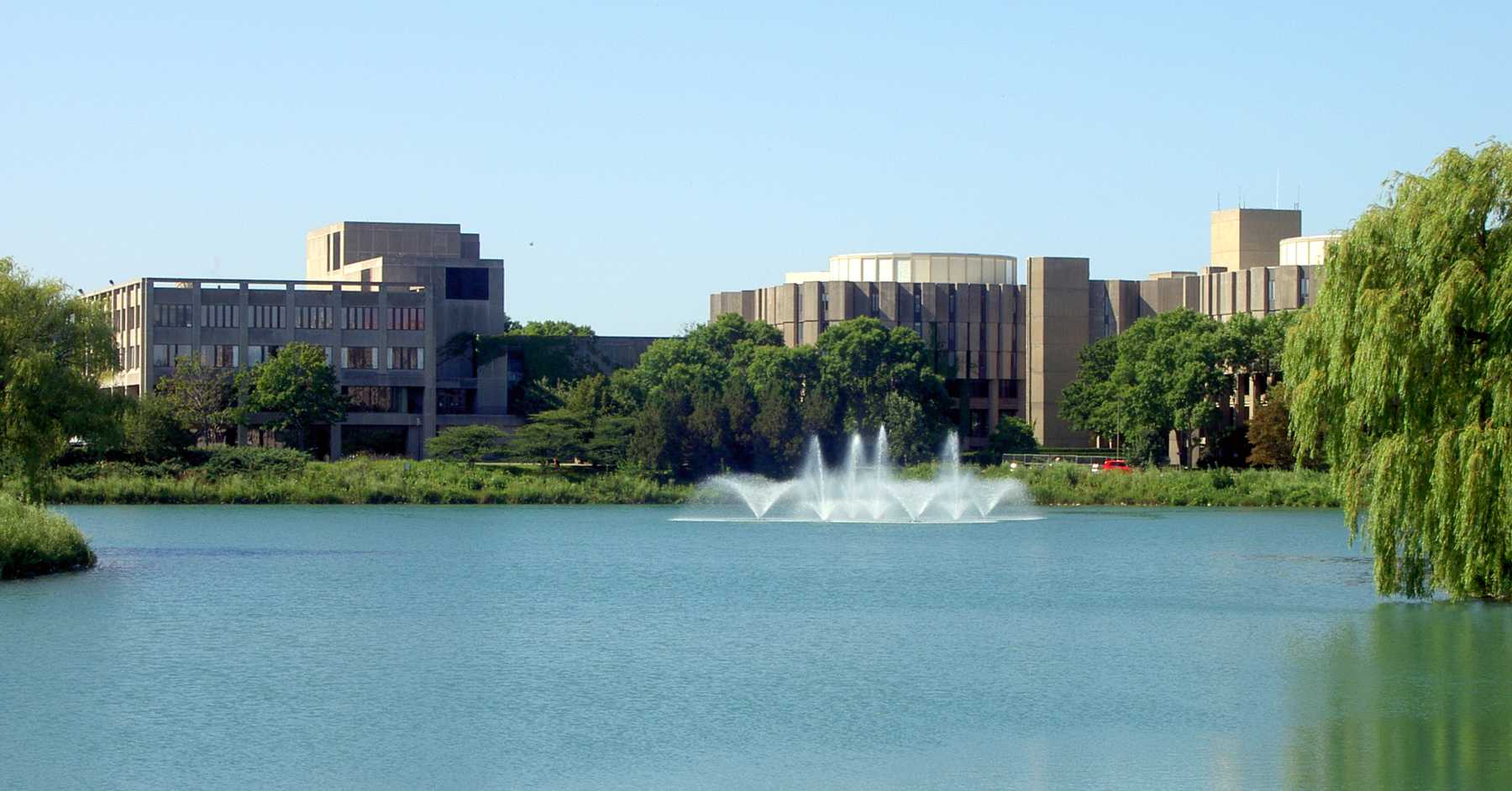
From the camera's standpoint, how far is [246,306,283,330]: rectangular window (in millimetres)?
120438

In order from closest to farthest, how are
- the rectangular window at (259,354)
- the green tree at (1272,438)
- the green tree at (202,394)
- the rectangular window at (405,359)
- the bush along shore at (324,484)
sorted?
the bush along shore at (324,484) < the green tree at (1272,438) < the green tree at (202,394) < the rectangular window at (259,354) < the rectangular window at (405,359)

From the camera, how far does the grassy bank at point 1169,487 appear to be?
89875 mm

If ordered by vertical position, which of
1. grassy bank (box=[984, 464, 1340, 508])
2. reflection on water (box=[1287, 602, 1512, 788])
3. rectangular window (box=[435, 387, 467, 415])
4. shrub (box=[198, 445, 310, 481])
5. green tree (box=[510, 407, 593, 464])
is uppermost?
rectangular window (box=[435, 387, 467, 415])

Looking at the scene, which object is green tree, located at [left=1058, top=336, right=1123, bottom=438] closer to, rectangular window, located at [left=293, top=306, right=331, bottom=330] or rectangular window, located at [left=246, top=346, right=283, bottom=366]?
rectangular window, located at [left=293, top=306, right=331, bottom=330]

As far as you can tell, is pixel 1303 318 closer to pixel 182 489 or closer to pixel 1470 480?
pixel 1470 480

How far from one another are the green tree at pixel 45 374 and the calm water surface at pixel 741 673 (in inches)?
148

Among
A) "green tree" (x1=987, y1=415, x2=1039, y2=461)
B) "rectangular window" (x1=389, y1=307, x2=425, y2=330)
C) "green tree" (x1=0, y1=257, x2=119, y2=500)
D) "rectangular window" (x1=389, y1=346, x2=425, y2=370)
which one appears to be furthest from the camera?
"rectangular window" (x1=389, y1=307, x2=425, y2=330)

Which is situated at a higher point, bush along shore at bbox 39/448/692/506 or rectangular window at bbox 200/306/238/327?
rectangular window at bbox 200/306/238/327

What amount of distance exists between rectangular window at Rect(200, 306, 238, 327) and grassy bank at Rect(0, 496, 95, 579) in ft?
228

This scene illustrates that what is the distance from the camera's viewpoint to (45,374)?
167 feet

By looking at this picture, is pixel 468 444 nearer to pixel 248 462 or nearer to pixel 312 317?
pixel 248 462

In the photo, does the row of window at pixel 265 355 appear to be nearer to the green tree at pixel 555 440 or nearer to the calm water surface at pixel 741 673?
the green tree at pixel 555 440

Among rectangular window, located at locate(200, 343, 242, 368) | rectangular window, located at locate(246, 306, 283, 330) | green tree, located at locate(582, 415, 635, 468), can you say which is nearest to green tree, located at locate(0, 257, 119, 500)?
green tree, located at locate(582, 415, 635, 468)

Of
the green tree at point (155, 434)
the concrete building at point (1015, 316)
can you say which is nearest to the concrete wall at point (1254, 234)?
the concrete building at point (1015, 316)
